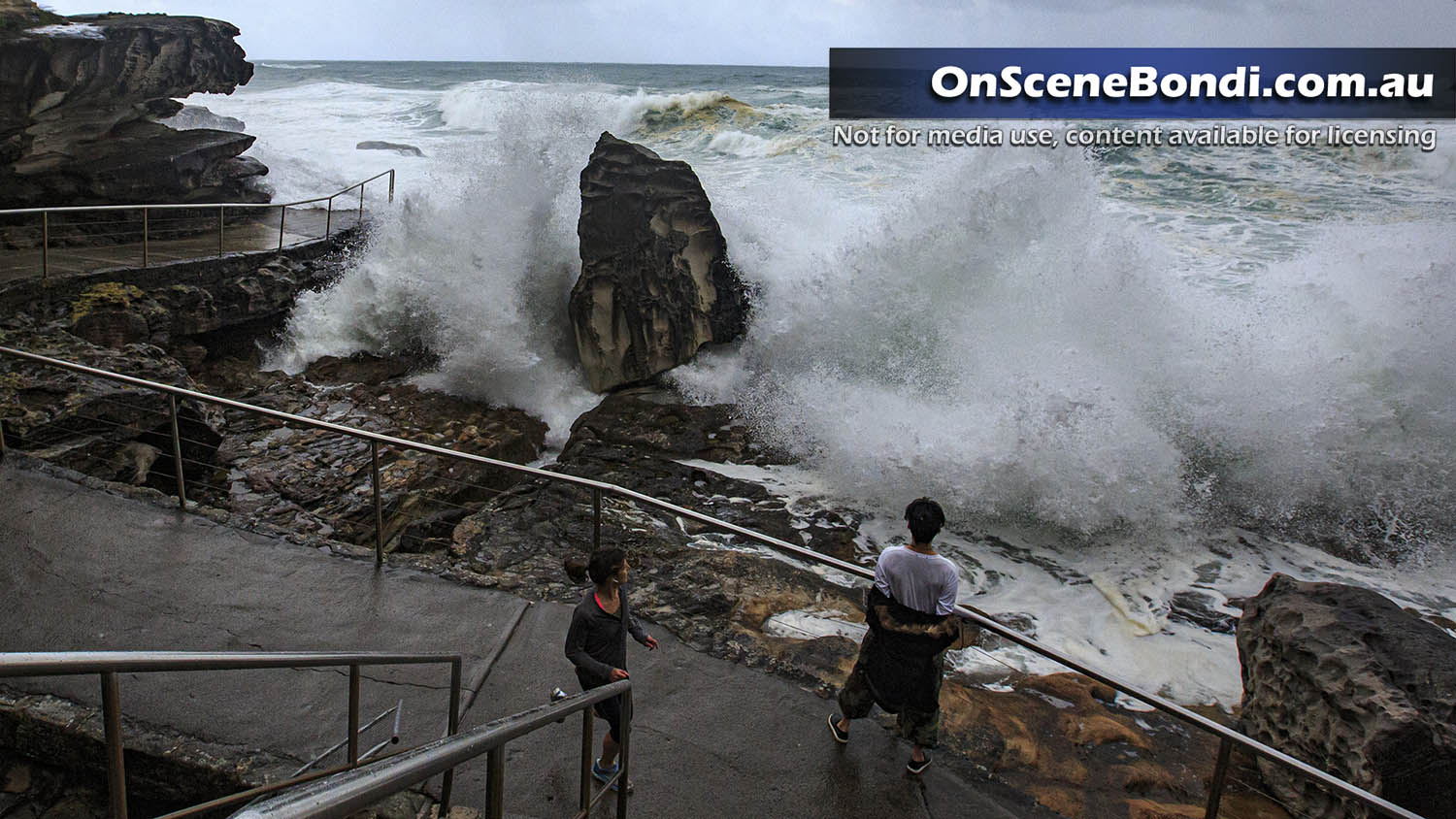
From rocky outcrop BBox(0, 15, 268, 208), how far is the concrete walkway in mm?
8663

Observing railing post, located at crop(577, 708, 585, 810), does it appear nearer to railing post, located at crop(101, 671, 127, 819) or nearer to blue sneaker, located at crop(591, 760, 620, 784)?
blue sneaker, located at crop(591, 760, 620, 784)

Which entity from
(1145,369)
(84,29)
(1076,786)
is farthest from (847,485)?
(84,29)

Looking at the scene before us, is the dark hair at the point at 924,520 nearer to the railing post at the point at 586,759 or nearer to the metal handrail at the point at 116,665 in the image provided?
the railing post at the point at 586,759

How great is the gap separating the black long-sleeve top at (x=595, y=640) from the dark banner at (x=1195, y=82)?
1236cm

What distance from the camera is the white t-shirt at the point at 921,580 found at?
313cm

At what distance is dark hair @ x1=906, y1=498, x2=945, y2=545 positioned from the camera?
10.1 ft

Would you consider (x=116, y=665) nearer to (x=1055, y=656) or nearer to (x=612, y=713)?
(x=612, y=713)

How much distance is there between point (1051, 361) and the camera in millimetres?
8922

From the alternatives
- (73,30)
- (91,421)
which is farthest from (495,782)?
(73,30)

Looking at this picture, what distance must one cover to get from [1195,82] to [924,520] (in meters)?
17.5

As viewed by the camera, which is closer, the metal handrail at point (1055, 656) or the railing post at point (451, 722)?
A: the metal handrail at point (1055, 656)

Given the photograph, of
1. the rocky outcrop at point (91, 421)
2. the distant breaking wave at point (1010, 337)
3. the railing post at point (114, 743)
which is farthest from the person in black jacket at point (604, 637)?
the distant breaking wave at point (1010, 337)

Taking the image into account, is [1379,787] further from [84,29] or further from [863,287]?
[84,29]

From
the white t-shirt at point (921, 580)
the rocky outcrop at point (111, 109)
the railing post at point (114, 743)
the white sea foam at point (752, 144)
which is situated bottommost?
the white t-shirt at point (921, 580)
